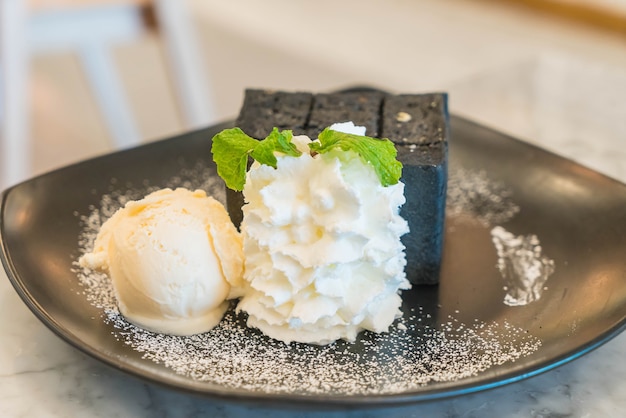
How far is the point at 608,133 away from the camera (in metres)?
1.80

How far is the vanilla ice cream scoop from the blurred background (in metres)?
0.95

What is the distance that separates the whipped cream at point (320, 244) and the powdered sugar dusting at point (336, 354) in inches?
1.2

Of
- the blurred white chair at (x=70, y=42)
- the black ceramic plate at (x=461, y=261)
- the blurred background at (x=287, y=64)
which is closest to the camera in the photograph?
the black ceramic plate at (x=461, y=261)

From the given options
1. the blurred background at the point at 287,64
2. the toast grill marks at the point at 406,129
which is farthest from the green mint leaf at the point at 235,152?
the blurred background at the point at 287,64

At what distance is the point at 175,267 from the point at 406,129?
45 cm

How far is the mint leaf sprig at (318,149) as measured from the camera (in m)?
0.99

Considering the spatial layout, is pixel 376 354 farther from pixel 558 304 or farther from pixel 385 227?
pixel 558 304

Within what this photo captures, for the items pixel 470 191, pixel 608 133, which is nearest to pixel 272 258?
pixel 470 191

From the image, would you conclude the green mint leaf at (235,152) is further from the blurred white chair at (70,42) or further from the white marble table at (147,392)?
the blurred white chair at (70,42)

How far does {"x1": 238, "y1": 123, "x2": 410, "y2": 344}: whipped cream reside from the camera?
101cm

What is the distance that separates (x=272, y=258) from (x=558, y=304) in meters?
0.43

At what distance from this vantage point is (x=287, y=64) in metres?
4.03

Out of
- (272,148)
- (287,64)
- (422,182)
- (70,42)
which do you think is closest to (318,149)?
(272,148)

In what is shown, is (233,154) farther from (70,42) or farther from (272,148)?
(70,42)
